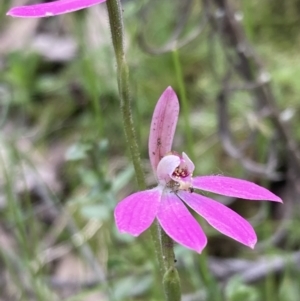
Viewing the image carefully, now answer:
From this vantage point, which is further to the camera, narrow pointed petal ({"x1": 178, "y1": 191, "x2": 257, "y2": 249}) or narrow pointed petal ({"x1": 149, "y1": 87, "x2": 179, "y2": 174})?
narrow pointed petal ({"x1": 149, "y1": 87, "x2": 179, "y2": 174})

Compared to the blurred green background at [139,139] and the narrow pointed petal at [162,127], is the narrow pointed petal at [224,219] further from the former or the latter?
Result: the blurred green background at [139,139]

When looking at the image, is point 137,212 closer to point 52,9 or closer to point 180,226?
point 180,226

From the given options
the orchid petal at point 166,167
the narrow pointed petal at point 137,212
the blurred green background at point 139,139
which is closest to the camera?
the narrow pointed petal at point 137,212

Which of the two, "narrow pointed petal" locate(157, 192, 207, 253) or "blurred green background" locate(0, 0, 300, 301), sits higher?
"narrow pointed petal" locate(157, 192, 207, 253)

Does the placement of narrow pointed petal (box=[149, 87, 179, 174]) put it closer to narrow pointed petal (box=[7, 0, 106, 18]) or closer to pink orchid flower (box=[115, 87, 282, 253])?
pink orchid flower (box=[115, 87, 282, 253])

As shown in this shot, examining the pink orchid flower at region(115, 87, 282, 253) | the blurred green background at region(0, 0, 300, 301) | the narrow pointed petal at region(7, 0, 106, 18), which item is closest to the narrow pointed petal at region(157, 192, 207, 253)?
the pink orchid flower at region(115, 87, 282, 253)

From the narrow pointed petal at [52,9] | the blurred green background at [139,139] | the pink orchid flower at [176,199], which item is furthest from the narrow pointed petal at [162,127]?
the blurred green background at [139,139]

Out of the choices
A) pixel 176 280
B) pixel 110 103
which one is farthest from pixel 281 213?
pixel 176 280
